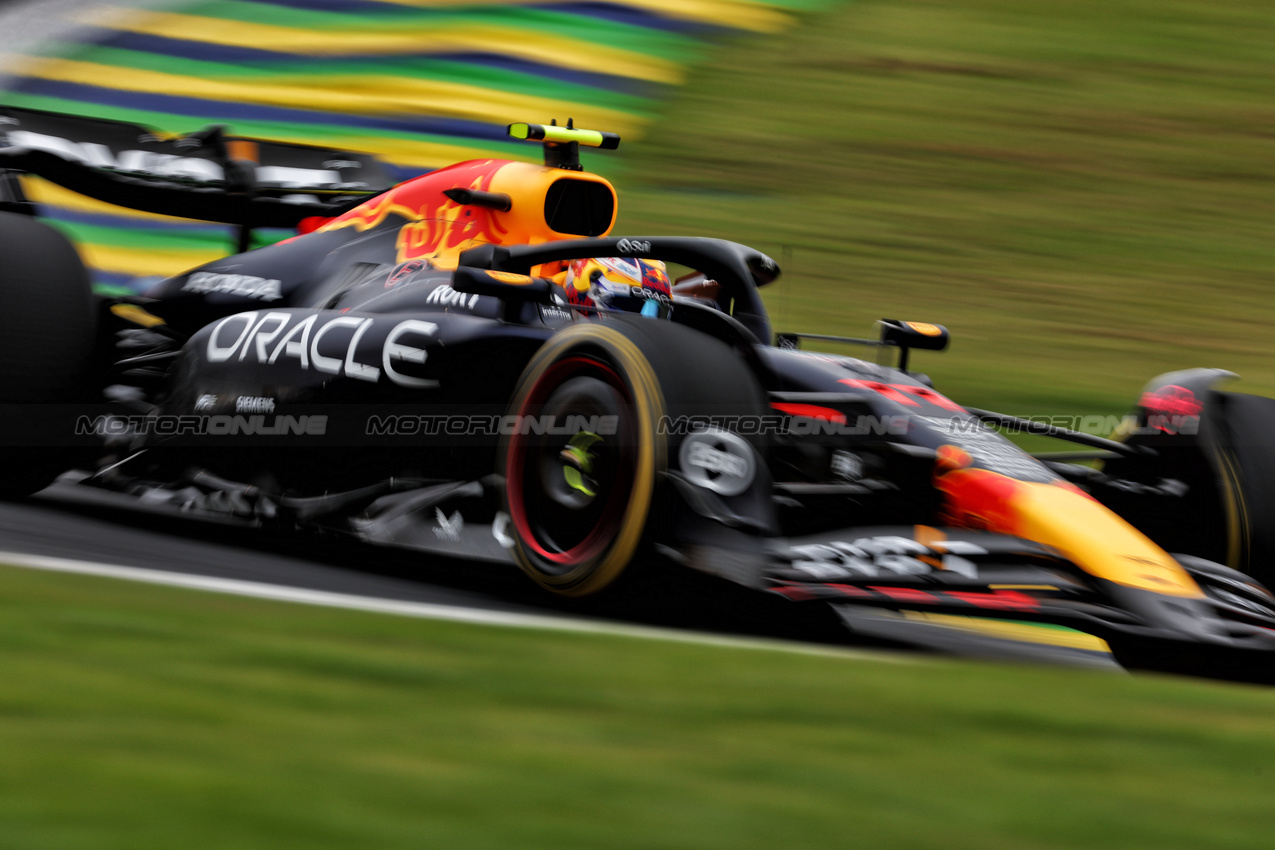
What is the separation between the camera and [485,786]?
2.57 m

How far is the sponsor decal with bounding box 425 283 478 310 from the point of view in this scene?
5.41 meters

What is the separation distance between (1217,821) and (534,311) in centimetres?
319

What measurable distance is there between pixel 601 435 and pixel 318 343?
1.49 metres

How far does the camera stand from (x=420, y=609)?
413 centimetres

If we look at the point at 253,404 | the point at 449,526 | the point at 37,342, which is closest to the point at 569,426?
the point at 449,526

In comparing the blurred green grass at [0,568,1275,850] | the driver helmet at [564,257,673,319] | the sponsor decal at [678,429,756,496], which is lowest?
the blurred green grass at [0,568,1275,850]

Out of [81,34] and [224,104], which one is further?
[81,34]

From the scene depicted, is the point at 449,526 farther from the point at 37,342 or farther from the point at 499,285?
the point at 37,342

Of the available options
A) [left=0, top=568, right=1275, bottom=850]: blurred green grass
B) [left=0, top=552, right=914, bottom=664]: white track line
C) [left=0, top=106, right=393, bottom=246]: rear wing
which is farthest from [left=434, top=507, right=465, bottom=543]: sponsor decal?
[left=0, top=106, right=393, bottom=246]: rear wing

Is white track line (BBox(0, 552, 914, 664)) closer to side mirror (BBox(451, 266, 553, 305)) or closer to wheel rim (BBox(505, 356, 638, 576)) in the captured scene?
wheel rim (BBox(505, 356, 638, 576))

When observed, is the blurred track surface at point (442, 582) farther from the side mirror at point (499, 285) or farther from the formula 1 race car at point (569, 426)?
the side mirror at point (499, 285)

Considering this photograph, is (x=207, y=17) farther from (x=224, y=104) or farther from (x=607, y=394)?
(x=607, y=394)

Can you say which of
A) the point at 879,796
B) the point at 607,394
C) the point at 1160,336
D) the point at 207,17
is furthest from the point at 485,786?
the point at 207,17

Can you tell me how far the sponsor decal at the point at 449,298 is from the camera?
541 centimetres
